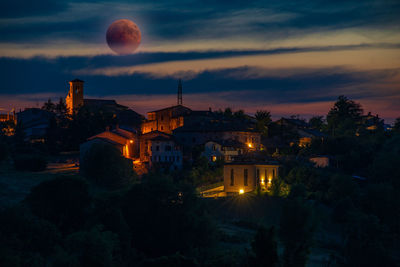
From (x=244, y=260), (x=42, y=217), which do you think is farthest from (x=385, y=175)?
(x=42, y=217)

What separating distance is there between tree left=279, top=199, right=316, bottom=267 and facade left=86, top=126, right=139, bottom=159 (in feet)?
121

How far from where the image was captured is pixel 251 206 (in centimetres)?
5209

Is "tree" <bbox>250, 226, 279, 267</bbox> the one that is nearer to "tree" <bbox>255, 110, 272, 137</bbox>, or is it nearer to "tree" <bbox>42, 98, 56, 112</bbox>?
"tree" <bbox>255, 110, 272, 137</bbox>

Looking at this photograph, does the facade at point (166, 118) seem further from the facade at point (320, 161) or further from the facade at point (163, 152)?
the facade at point (320, 161)

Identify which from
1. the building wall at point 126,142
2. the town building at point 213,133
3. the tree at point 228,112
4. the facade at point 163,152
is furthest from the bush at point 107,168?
the tree at point 228,112

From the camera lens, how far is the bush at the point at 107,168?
5859cm

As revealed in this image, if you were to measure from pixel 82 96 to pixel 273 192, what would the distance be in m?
66.7

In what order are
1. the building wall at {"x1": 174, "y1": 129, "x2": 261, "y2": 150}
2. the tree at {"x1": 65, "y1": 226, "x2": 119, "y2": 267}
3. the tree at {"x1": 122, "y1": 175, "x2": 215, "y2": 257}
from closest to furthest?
the tree at {"x1": 65, "y1": 226, "x2": 119, "y2": 267} < the tree at {"x1": 122, "y1": 175, "x2": 215, "y2": 257} < the building wall at {"x1": 174, "y1": 129, "x2": 261, "y2": 150}

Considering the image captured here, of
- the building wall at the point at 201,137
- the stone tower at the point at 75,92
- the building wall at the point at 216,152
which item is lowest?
the building wall at the point at 216,152

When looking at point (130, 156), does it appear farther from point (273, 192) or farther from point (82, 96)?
point (82, 96)

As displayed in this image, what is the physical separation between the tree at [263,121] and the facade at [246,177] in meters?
29.9

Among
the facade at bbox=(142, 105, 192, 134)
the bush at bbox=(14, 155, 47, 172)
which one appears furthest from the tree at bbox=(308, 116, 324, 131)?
the bush at bbox=(14, 155, 47, 172)

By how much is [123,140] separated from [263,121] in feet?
97.3

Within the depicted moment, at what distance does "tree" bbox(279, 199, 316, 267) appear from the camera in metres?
35.1
